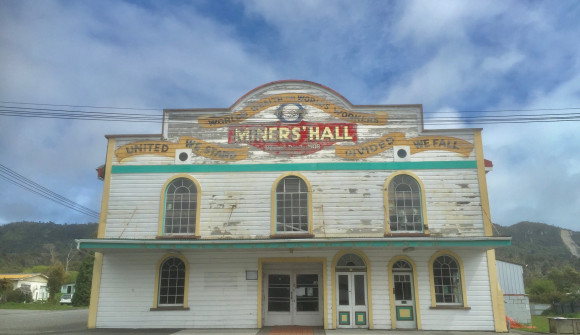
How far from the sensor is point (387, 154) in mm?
14750

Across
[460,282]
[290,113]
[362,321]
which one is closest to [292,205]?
[290,113]

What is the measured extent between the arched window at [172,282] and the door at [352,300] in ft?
16.7

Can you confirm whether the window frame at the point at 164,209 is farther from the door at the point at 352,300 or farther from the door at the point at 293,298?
the door at the point at 352,300

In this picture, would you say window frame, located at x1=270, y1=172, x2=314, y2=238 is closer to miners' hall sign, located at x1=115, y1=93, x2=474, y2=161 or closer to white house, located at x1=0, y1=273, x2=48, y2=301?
miners' hall sign, located at x1=115, y1=93, x2=474, y2=161

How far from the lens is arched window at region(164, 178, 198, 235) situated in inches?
571

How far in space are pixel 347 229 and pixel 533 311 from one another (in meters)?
20.4

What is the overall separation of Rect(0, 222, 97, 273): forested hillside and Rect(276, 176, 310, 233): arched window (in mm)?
69060

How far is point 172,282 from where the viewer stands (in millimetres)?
14242

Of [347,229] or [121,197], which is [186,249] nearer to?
[121,197]

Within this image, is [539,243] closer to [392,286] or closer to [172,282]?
[392,286]

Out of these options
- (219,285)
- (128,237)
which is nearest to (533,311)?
(219,285)

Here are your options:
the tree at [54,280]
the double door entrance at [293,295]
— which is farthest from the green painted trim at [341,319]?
the tree at [54,280]

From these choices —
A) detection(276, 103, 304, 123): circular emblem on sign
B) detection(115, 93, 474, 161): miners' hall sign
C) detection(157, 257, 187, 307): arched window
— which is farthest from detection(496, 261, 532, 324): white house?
detection(157, 257, 187, 307): arched window

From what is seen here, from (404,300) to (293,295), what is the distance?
11.7ft
